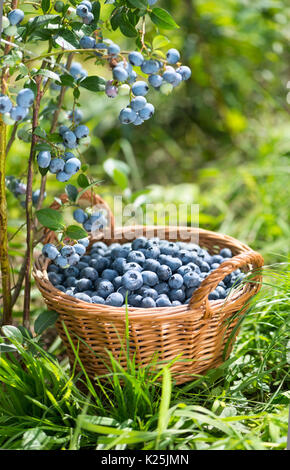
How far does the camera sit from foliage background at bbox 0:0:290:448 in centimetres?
229

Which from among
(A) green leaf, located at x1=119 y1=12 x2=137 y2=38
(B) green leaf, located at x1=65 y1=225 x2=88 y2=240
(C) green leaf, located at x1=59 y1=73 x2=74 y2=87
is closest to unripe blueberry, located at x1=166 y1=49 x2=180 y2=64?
(A) green leaf, located at x1=119 y1=12 x2=137 y2=38

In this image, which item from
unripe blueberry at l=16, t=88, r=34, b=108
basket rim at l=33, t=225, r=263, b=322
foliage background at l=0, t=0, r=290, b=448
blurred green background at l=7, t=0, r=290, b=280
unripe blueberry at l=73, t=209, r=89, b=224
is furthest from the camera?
blurred green background at l=7, t=0, r=290, b=280

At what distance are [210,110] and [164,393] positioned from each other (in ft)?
8.64

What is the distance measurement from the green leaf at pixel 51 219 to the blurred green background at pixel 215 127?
3.60 feet

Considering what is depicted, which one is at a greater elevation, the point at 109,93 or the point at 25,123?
the point at 109,93

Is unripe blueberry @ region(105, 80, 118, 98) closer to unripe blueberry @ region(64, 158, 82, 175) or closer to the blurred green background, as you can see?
unripe blueberry @ region(64, 158, 82, 175)

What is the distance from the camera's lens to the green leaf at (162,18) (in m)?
1.10

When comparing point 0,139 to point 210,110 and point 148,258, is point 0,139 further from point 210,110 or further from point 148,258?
point 210,110

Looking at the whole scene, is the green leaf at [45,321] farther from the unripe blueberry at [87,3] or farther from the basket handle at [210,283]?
the unripe blueberry at [87,3]

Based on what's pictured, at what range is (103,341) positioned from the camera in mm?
1112

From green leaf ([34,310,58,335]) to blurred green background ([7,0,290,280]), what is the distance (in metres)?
1.15

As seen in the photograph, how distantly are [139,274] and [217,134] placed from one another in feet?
7.57

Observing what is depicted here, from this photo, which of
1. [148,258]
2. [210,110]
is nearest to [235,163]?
[210,110]

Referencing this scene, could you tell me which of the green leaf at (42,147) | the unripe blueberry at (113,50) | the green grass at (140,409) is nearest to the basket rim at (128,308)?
the green grass at (140,409)
